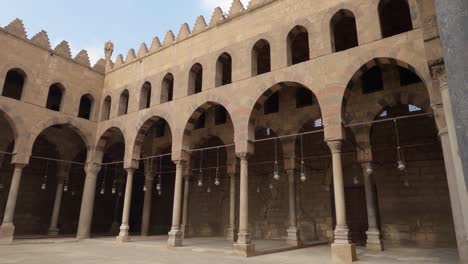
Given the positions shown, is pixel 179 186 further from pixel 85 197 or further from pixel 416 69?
pixel 416 69

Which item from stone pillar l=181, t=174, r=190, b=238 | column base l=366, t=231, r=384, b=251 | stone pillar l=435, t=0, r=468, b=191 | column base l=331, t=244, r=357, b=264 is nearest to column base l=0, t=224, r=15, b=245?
stone pillar l=181, t=174, r=190, b=238

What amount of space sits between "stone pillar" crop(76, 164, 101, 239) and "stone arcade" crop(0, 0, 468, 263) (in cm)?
7

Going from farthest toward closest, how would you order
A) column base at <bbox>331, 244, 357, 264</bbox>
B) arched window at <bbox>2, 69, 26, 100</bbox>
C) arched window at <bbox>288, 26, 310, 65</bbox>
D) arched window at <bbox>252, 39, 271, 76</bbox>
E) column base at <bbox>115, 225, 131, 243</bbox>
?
arched window at <bbox>2, 69, 26, 100</bbox> < column base at <bbox>115, 225, 131, 243</bbox> < arched window at <bbox>288, 26, 310, 65</bbox> < arched window at <bbox>252, 39, 271, 76</bbox> < column base at <bbox>331, 244, 357, 264</bbox>

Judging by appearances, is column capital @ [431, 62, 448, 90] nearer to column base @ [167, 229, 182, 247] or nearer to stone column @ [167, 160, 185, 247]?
stone column @ [167, 160, 185, 247]

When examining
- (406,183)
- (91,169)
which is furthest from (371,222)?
(91,169)

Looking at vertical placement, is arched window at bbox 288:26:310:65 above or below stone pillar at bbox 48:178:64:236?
above

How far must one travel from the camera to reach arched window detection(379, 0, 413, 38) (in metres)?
12.6

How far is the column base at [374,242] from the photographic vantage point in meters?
11.9

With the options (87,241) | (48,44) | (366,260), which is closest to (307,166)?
(366,260)

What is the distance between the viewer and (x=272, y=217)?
56.9 ft

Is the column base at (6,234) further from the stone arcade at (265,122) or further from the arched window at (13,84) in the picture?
the arched window at (13,84)

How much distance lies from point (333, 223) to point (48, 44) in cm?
1665

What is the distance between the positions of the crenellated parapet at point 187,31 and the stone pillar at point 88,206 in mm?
5876

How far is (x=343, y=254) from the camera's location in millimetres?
9125
